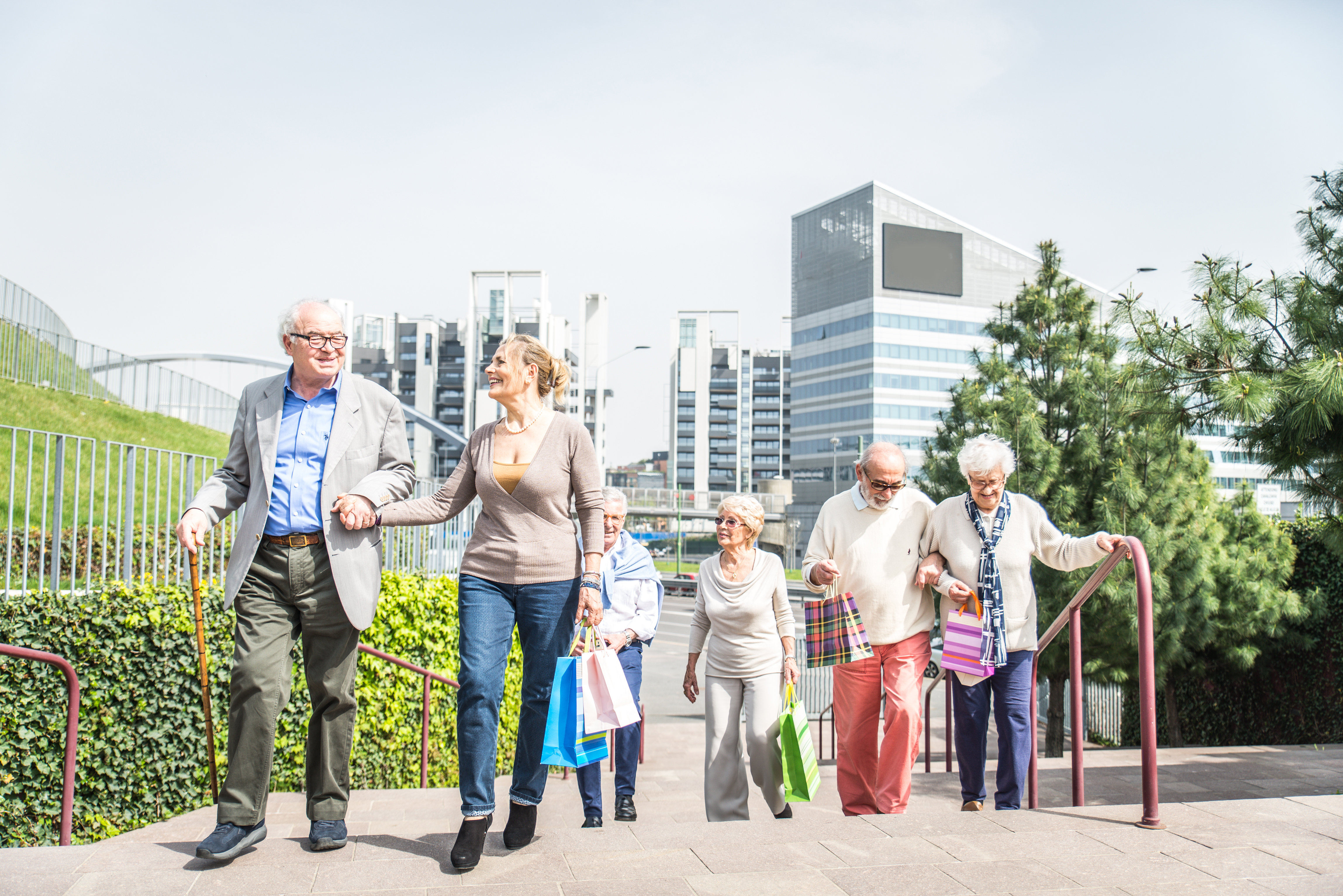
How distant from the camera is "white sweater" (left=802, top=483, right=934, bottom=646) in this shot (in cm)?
430

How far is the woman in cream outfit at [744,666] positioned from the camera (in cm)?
439

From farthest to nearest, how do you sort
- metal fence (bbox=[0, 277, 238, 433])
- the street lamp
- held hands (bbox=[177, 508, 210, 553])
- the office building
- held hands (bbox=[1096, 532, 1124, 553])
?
the office building → the street lamp → metal fence (bbox=[0, 277, 238, 433]) → held hands (bbox=[1096, 532, 1124, 553]) → held hands (bbox=[177, 508, 210, 553])

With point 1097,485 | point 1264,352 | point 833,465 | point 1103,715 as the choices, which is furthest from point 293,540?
point 833,465

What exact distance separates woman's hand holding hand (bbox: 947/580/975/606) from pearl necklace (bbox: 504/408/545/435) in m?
1.96

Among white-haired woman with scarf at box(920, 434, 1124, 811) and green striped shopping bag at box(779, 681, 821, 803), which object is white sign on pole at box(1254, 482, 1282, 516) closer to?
white-haired woman with scarf at box(920, 434, 1124, 811)

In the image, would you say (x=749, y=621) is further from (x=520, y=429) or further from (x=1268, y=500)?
(x=1268, y=500)

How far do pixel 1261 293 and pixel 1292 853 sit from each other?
5072mm

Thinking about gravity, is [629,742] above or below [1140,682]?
below

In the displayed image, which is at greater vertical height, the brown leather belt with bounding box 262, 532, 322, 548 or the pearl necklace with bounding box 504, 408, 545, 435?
the pearl necklace with bounding box 504, 408, 545, 435

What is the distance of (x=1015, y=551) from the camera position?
428 centimetres

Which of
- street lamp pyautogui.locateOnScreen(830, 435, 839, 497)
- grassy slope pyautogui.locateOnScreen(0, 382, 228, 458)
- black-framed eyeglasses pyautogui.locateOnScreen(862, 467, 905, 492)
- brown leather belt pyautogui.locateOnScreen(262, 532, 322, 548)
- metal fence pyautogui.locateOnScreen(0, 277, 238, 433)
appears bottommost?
brown leather belt pyautogui.locateOnScreen(262, 532, 322, 548)

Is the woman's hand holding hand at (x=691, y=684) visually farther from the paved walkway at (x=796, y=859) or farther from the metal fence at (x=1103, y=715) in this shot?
the metal fence at (x=1103, y=715)

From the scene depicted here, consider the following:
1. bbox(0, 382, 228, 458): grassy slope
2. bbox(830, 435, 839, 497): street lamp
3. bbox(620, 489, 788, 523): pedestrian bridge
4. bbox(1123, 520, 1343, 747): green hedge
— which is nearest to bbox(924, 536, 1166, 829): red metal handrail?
bbox(1123, 520, 1343, 747): green hedge

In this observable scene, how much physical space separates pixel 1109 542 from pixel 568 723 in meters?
2.33
